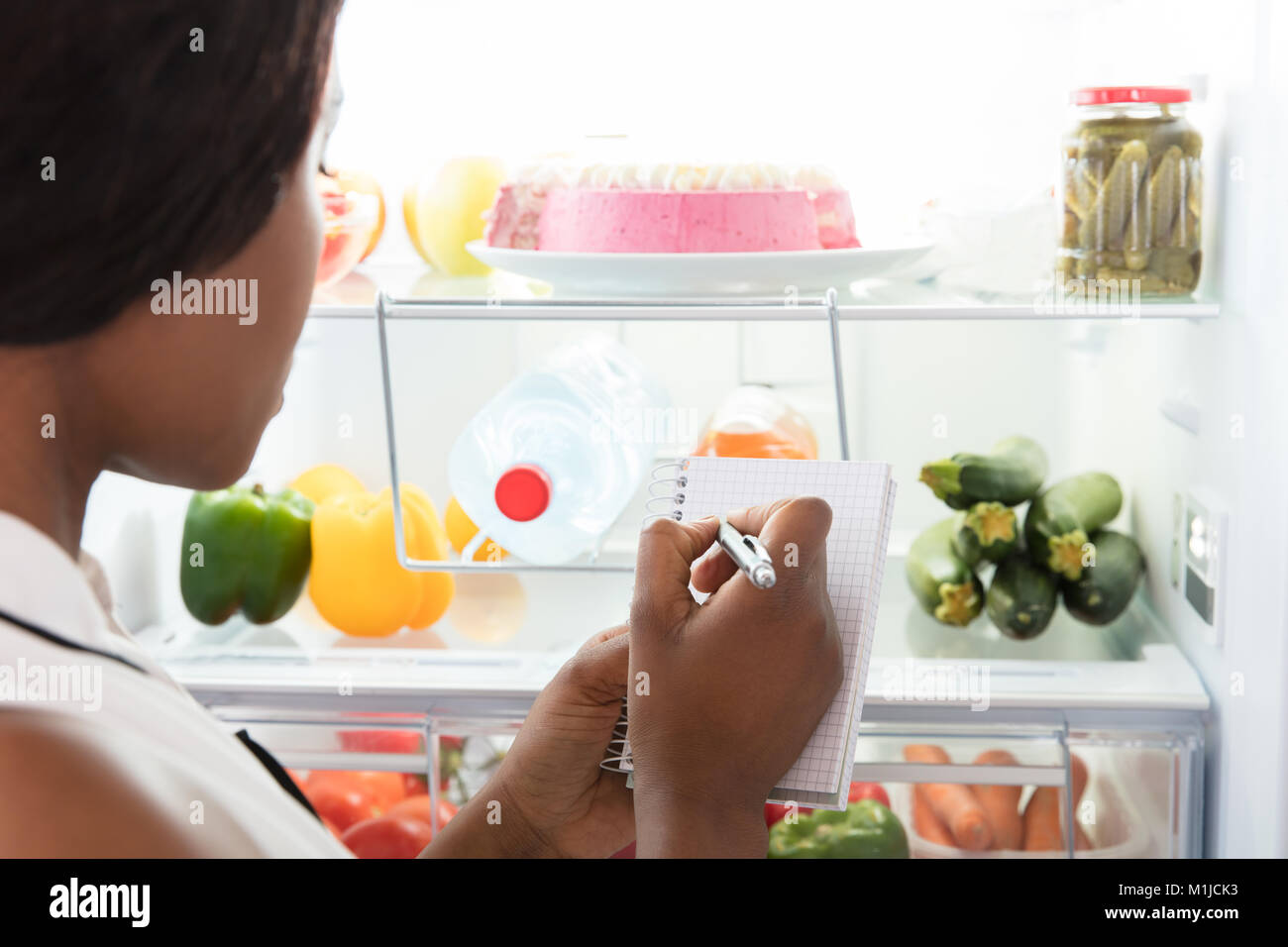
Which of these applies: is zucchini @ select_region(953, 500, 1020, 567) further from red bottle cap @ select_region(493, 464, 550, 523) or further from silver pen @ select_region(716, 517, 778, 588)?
silver pen @ select_region(716, 517, 778, 588)

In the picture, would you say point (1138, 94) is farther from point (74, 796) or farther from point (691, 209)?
point (74, 796)

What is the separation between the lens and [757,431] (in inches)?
48.7

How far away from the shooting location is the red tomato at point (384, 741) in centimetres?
125

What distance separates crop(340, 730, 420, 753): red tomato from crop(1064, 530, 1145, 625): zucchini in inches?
26.6

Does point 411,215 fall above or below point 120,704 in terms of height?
above

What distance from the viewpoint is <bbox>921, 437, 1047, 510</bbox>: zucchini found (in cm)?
120

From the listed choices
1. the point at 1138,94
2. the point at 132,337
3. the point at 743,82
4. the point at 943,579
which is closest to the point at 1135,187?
the point at 1138,94

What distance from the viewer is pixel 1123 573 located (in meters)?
1.18

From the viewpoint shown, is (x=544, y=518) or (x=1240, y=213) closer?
(x=1240, y=213)

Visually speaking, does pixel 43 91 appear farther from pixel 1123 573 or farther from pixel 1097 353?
pixel 1097 353

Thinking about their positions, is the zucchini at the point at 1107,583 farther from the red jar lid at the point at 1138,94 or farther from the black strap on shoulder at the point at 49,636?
the black strap on shoulder at the point at 49,636

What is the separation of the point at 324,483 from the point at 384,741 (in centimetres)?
33
